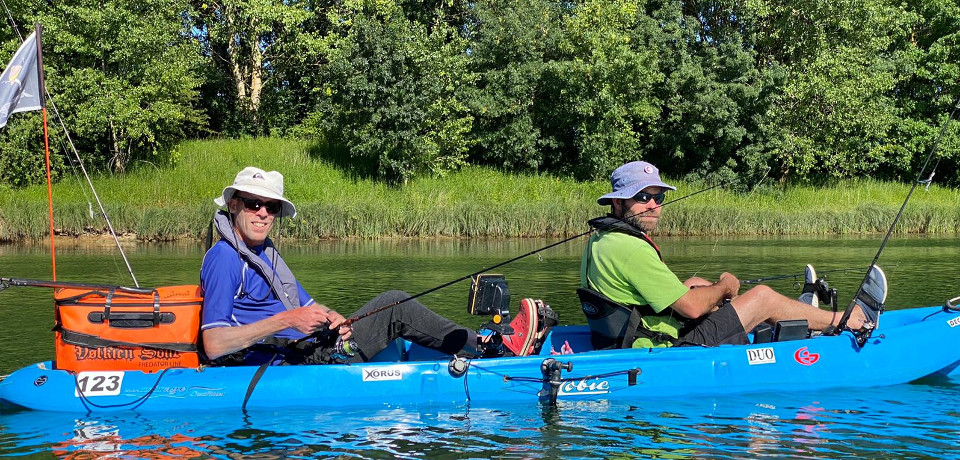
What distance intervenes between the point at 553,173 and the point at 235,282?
2589cm

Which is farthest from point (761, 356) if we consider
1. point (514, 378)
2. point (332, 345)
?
point (332, 345)

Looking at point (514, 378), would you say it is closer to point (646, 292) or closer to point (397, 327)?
point (397, 327)

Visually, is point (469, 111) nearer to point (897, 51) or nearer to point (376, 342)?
point (897, 51)

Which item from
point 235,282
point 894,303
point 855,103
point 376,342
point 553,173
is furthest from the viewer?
point 553,173

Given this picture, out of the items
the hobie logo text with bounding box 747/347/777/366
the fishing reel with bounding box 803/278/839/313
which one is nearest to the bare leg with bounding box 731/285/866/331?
the hobie logo text with bounding box 747/347/777/366

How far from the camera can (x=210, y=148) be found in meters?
29.9

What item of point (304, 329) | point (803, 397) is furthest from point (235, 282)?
point (803, 397)

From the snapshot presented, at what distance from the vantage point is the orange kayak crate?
6.38 m

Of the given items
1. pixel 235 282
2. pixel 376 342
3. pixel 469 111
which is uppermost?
pixel 469 111

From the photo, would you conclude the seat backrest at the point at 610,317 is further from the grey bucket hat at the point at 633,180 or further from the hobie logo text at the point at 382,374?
the hobie logo text at the point at 382,374

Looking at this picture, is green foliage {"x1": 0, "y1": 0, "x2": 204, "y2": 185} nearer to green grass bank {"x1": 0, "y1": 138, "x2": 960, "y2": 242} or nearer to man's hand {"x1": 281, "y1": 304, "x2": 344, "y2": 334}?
green grass bank {"x1": 0, "y1": 138, "x2": 960, "y2": 242}

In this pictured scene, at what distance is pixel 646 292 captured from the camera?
21.5ft

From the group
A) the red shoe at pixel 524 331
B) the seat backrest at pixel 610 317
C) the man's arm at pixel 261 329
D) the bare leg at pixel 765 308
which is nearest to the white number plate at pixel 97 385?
the man's arm at pixel 261 329

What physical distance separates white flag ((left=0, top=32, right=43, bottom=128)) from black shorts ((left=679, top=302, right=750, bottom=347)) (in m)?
5.79
